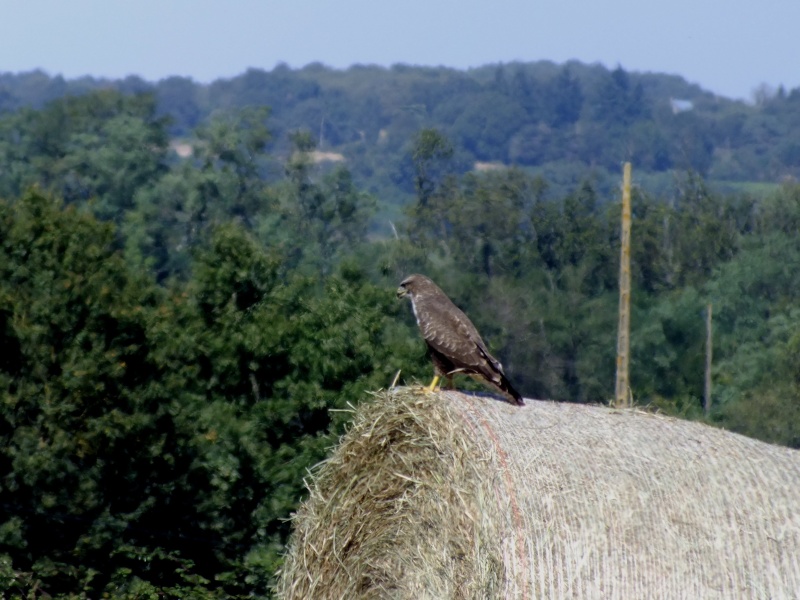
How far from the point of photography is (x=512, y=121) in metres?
138

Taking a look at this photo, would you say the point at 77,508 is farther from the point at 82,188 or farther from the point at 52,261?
the point at 82,188

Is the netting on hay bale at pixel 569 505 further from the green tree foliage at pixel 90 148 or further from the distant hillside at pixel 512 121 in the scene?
the distant hillside at pixel 512 121

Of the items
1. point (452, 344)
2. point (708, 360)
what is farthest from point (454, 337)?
point (708, 360)

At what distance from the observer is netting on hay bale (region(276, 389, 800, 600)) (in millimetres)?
6637

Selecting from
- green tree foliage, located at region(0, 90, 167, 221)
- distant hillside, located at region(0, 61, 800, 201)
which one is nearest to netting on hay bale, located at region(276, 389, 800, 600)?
green tree foliage, located at region(0, 90, 167, 221)

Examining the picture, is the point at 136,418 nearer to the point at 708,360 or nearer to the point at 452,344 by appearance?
the point at 452,344

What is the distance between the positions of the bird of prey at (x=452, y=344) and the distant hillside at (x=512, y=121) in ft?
310

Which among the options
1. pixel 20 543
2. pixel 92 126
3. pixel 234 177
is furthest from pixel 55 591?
pixel 92 126

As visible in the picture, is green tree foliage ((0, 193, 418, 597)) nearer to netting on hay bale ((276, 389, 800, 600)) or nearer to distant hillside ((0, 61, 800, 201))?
netting on hay bale ((276, 389, 800, 600))

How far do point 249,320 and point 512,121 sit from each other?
117 meters

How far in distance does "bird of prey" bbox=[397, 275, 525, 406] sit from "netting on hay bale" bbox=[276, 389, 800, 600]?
25 cm

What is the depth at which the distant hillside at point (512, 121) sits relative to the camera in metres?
121

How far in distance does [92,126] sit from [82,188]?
706cm

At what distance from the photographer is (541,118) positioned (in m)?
145
